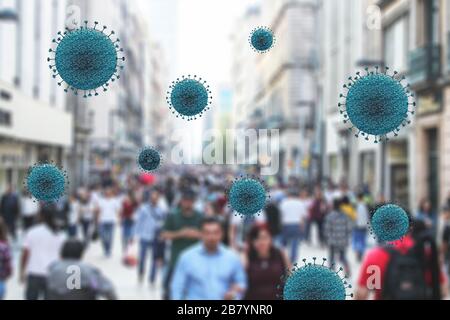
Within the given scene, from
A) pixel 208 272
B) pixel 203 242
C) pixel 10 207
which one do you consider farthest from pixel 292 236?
pixel 208 272

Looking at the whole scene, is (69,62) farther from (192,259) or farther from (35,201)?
(192,259)

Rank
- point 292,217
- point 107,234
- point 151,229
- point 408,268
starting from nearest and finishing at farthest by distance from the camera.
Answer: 1. point 408,268
2. point 151,229
3. point 292,217
4. point 107,234

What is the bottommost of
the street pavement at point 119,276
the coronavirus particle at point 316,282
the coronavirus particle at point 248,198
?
the street pavement at point 119,276

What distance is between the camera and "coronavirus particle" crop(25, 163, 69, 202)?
2.85 ft

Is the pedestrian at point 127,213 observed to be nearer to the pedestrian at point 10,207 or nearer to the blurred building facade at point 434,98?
the pedestrian at point 10,207

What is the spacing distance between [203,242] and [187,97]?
11.9 feet

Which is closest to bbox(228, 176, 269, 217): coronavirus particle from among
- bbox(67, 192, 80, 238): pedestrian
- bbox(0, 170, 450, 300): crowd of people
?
bbox(0, 170, 450, 300): crowd of people

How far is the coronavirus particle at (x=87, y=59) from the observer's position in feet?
2.60

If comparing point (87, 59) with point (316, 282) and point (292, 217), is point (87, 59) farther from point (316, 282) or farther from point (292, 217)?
point (292, 217)

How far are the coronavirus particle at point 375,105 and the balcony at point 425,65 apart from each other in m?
16.0

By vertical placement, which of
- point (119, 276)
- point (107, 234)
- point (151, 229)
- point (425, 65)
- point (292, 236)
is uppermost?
point (425, 65)

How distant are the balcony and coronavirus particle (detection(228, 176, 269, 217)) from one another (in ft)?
52.4

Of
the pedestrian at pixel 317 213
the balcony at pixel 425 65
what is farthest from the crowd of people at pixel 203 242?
the balcony at pixel 425 65

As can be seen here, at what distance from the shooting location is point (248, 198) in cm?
91
